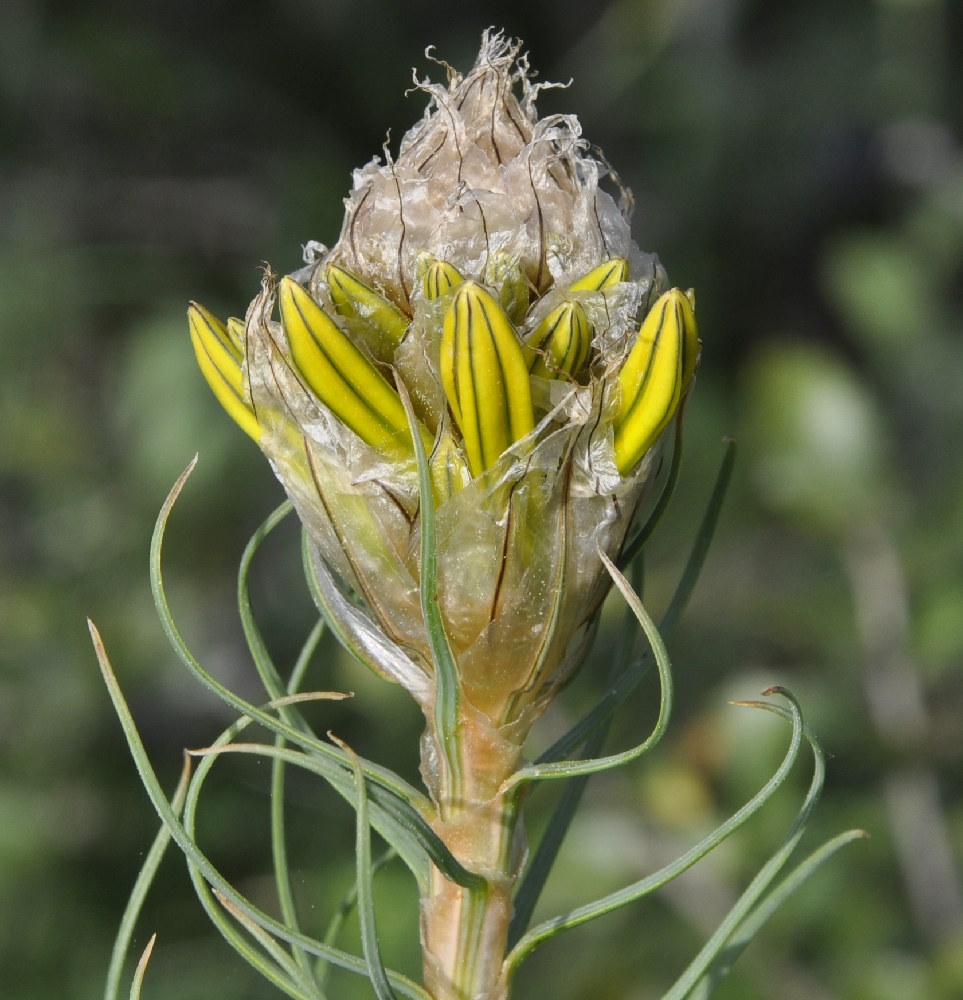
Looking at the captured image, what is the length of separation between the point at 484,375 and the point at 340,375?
0.07 meters

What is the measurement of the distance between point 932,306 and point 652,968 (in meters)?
1.12

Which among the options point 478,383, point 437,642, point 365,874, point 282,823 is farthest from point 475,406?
point 282,823

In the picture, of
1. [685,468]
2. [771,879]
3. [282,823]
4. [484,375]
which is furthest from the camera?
[685,468]

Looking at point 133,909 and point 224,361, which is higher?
point 224,361

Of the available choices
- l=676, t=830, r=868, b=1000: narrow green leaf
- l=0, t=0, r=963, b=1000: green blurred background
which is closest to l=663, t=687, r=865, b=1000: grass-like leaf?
l=676, t=830, r=868, b=1000: narrow green leaf

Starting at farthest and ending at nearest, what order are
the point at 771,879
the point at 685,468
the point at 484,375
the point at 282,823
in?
the point at 685,468, the point at 282,823, the point at 771,879, the point at 484,375

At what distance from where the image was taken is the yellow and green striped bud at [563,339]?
0.59m

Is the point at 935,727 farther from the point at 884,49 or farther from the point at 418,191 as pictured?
the point at 884,49

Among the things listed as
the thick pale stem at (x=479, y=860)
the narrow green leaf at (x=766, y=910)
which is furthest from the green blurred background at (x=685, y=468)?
the thick pale stem at (x=479, y=860)

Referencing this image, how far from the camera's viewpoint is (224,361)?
632mm

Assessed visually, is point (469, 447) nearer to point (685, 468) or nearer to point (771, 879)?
point (771, 879)

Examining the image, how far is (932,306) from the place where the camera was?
1.98m

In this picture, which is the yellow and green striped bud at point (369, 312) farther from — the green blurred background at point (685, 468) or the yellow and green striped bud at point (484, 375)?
the green blurred background at point (685, 468)

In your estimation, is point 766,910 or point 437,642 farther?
point 766,910
